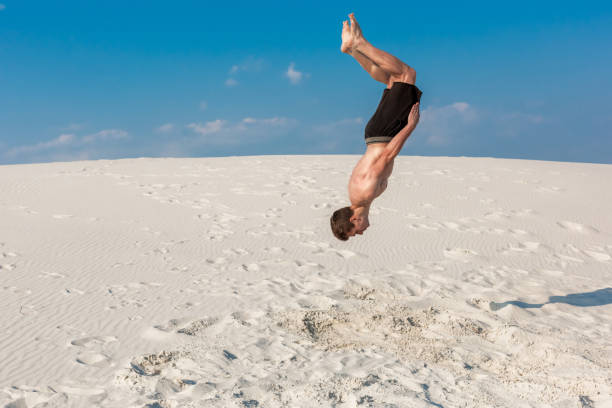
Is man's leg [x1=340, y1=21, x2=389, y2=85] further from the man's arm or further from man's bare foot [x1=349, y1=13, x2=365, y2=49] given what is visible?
the man's arm

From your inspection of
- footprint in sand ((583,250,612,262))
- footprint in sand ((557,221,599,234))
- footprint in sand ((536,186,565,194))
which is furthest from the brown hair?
footprint in sand ((536,186,565,194))

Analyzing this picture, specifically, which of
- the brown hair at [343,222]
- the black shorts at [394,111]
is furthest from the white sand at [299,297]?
the black shorts at [394,111]

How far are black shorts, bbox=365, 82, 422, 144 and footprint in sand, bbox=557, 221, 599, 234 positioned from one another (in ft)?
25.8

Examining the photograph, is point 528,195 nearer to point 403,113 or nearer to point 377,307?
point 377,307

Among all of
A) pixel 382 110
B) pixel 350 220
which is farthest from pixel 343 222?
pixel 382 110

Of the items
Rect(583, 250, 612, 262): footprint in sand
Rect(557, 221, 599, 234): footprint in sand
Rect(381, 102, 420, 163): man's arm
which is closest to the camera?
Rect(381, 102, 420, 163): man's arm

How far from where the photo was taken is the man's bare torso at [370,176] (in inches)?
195

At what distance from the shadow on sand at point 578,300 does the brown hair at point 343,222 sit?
2654 mm

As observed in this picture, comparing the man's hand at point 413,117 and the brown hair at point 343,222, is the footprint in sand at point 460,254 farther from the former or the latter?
the man's hand at point 413,117

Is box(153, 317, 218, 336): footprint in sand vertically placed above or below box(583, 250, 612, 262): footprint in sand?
below

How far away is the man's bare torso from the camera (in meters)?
4.95

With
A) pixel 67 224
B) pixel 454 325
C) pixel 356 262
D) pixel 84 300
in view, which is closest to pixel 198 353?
pixel 84 300

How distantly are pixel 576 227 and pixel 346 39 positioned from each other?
339 inches

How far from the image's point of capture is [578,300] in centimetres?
724
